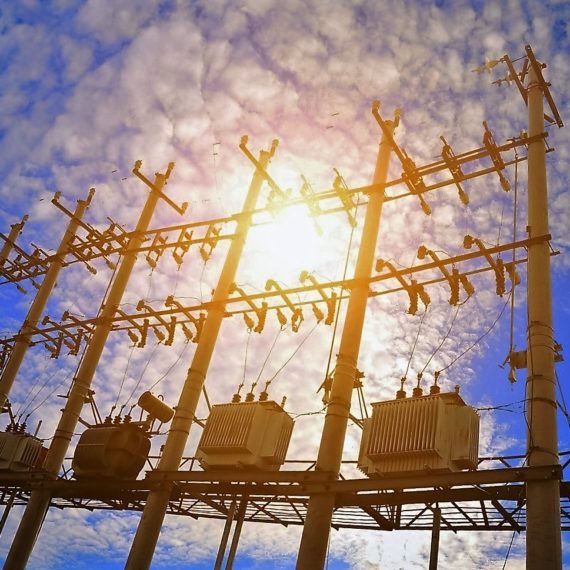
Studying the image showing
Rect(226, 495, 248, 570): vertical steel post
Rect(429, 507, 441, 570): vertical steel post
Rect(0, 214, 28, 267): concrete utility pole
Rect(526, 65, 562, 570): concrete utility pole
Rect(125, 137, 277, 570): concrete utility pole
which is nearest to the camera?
Rect(526, 65, 562, 570): concrete utility pole

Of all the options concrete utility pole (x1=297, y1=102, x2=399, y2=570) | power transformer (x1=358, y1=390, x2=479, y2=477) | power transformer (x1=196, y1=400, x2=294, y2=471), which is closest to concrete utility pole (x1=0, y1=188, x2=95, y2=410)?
power transformer (x1=196, y1=400, x2=294, y2=471)

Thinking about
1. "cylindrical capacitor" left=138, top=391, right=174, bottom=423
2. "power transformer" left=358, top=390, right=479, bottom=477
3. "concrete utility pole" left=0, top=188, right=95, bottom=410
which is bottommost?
"power transformer" left=358, top=390, right=479, bottom=477

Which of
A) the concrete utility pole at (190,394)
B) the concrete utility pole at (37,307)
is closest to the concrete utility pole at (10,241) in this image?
the concrete utility pole at (37,307)

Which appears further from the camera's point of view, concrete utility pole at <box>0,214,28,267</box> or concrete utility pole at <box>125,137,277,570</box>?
concrete utility pole at <box>0,214,28,267</box>

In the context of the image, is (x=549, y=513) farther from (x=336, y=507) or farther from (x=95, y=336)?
(x=95, y=336)

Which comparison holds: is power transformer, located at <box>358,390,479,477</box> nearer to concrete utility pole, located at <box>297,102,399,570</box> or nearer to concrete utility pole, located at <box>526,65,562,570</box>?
concrete utility pole, located at <box>297,102,399,570</box>

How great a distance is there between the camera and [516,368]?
46.3 ft

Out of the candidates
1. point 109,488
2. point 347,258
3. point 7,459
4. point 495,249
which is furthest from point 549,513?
point 7,459

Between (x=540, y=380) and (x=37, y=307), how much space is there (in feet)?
82.6

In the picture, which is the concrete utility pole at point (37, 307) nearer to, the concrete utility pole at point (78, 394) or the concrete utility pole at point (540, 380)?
the concrete utility pole at point (78, 394)

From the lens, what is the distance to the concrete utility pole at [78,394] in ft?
68.7

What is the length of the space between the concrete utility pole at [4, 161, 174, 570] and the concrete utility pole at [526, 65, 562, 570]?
17.1 metres

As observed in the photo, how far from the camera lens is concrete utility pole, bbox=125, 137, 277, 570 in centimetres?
1733

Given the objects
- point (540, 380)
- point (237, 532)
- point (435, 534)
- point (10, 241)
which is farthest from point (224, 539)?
point (10, 241)
